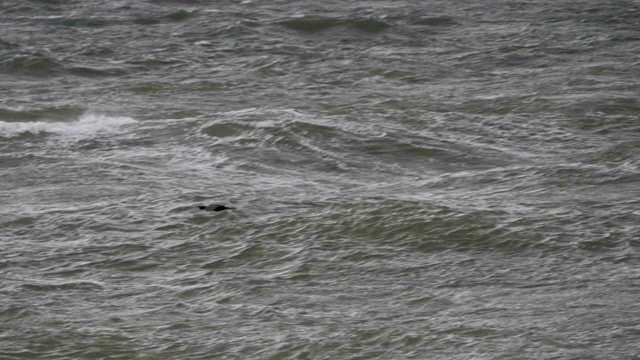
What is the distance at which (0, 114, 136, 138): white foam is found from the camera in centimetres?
920

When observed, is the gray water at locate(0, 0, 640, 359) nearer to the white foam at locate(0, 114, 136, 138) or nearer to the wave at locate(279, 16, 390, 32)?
the white foam at locate(0, 114, 136, 138)

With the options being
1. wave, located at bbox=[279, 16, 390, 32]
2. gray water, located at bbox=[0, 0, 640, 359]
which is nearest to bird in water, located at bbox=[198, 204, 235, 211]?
gray water, located at bbox=[0, 0, 640, 359]

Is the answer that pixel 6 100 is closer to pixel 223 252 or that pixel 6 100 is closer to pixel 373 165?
pixel 373 165

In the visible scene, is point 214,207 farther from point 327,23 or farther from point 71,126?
point 327,23

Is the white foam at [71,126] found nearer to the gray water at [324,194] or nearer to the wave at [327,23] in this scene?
the gray water at [324,194]

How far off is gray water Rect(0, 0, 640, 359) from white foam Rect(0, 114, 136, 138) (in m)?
0.03

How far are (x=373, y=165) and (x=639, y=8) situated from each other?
6778mm

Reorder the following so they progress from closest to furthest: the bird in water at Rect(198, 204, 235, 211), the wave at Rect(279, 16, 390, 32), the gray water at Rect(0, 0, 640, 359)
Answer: the gray water at Rect(0, 0, 640, 359), the bird in water at Rect(198, 204, 235, 211), the wave at Rect(279, 16, 390, 32)

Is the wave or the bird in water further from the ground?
the bird in water

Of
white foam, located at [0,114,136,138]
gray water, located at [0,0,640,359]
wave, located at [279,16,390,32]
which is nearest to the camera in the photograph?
gray water, located at [0,0,640,359]

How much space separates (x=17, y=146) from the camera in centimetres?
886

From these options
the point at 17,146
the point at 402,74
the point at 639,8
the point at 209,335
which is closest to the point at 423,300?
the point at 209,335

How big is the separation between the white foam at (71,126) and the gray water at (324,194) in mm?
27

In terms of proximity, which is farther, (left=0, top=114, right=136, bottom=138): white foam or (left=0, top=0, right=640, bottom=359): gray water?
(left=0, top=114, right=136, bottom=138): white foam
